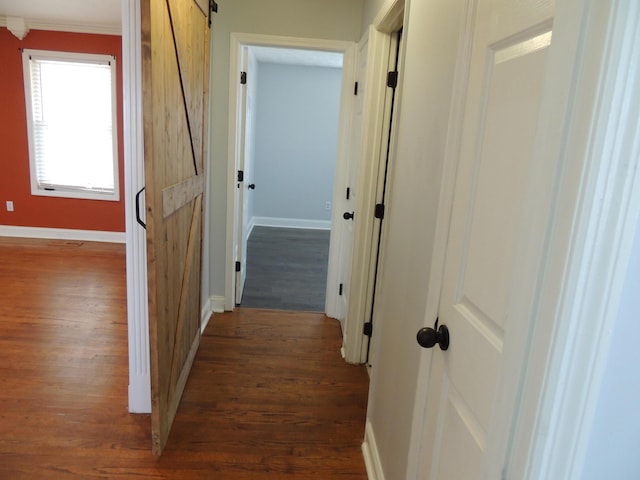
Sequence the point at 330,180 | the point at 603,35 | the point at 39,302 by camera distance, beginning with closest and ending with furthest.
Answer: the point at 603,35 → the point at 39,302 → the point at 330,180

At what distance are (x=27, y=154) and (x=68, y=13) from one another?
1732mm

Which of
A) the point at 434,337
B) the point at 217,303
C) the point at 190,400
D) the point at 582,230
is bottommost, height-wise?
the point at 190,400

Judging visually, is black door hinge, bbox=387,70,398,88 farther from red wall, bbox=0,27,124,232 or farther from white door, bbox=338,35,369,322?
red wall, bbox=0,27,124,232

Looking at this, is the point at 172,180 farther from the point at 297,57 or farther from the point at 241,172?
the point at 297,57

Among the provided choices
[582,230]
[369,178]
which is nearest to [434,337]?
[582,230]

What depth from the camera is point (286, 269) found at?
483cm

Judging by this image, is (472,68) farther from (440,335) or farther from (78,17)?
(78,17)

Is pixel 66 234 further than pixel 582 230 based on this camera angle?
Yes

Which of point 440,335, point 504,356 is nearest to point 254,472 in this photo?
point 440,335

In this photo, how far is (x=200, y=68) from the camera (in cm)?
247

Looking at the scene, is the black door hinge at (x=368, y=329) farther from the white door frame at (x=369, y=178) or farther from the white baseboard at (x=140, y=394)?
the white baseboard at (x=140, y=394)

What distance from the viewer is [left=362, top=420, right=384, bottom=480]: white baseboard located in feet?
5.76

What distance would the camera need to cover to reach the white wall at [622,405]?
49 cm

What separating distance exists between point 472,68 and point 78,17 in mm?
4911
